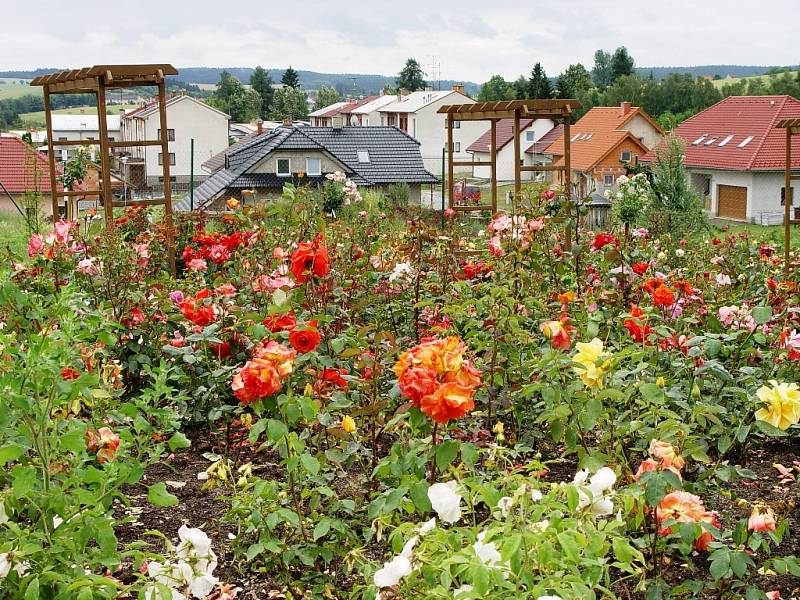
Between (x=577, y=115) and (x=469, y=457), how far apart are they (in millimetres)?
56402

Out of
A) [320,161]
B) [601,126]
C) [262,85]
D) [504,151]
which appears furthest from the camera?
[262,85]

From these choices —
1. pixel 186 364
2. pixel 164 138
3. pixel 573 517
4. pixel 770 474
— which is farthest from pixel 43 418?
pixel 164 138

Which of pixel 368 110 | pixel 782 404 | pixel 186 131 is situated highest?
pixel 368 110

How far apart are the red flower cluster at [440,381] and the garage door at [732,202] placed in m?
34.1

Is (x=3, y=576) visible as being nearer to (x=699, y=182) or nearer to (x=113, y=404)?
(x=113, y=404)

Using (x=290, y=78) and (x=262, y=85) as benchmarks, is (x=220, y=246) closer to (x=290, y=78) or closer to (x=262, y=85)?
(x=262, y=85)

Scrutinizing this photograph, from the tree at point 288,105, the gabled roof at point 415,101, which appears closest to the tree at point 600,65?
the tree at point 288,105

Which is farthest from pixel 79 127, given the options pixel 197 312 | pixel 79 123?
pixel 197 312

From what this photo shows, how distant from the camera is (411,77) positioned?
83.8 m

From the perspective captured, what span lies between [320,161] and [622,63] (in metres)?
39.4

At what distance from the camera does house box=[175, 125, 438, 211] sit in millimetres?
30938

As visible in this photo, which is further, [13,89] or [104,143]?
[13,89]

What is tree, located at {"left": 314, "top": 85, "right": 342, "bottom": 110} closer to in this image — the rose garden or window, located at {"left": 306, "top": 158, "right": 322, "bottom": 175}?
window, located at {"left": 306, "top": 158, "right": 322, "bottom": 175}

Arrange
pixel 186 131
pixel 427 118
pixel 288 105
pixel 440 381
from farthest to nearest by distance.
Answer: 1. pixel 288 105
2. pixel 427 118
3. pixel 186 131
4. pixel 440 381
